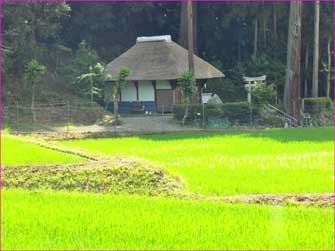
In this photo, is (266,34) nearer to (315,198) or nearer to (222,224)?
(315,198)

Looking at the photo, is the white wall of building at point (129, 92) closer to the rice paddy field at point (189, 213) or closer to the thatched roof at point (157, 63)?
the thatched roof at point (157, 63)

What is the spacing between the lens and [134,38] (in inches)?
1747

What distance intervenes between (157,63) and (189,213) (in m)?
26.8

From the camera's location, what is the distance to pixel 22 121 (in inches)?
1120

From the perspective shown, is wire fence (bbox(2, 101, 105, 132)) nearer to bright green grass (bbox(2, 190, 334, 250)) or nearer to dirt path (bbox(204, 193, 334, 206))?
dirt path (bbox(204, 193, 334, 206))

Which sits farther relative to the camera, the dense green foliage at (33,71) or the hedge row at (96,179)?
the dense green foliage at (33,71)

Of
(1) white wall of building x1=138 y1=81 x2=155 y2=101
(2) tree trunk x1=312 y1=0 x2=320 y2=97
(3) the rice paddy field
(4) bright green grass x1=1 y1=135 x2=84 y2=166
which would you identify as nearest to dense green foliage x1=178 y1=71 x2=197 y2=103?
(1) white wall of building x1=138 y1=81 x2=155 y2=101

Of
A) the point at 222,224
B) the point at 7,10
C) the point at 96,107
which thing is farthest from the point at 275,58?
the point at 222,224

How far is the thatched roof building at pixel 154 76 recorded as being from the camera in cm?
A: 3481

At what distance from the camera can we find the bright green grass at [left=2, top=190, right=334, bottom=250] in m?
7.30

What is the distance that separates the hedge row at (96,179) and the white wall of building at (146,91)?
21.9m

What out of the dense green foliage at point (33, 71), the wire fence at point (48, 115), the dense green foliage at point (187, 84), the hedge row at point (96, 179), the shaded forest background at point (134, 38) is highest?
the shaded forest background at point (134, 38)

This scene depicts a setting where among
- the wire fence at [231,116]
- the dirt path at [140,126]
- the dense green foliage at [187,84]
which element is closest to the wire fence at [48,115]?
the dirt path at [140,126]

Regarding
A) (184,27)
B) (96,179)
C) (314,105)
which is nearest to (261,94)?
(314,105)
